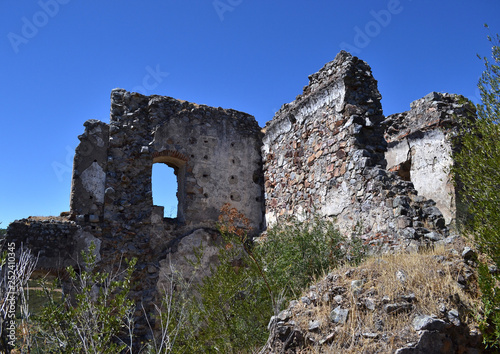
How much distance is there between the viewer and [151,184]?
33.1ft

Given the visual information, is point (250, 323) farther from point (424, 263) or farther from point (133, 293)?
point (133, 293)

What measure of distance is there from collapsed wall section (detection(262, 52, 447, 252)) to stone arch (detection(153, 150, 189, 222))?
85.7 inches

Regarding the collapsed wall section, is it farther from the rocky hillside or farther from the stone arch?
the stone arch

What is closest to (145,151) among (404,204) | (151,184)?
Answer: (151,184)

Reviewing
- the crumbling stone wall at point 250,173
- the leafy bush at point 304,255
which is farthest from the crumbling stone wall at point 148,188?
the leafy bush at point 304,255

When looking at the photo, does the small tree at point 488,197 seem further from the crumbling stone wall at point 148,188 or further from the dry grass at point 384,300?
Result: the crumbling stone wall at point 148,188

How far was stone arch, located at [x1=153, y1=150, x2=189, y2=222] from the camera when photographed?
34.0ft

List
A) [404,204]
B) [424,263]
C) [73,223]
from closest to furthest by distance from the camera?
1. [424,263]
2. [404,204]
3. [73,223]

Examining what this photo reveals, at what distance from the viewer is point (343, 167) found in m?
8.67

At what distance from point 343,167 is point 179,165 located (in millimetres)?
4131

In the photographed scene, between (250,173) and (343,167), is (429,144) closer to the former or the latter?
(343,167)

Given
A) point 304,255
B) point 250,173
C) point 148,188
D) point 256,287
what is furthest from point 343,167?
point 148,188

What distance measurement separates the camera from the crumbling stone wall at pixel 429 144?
10672 mm

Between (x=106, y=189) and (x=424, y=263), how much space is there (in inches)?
261
